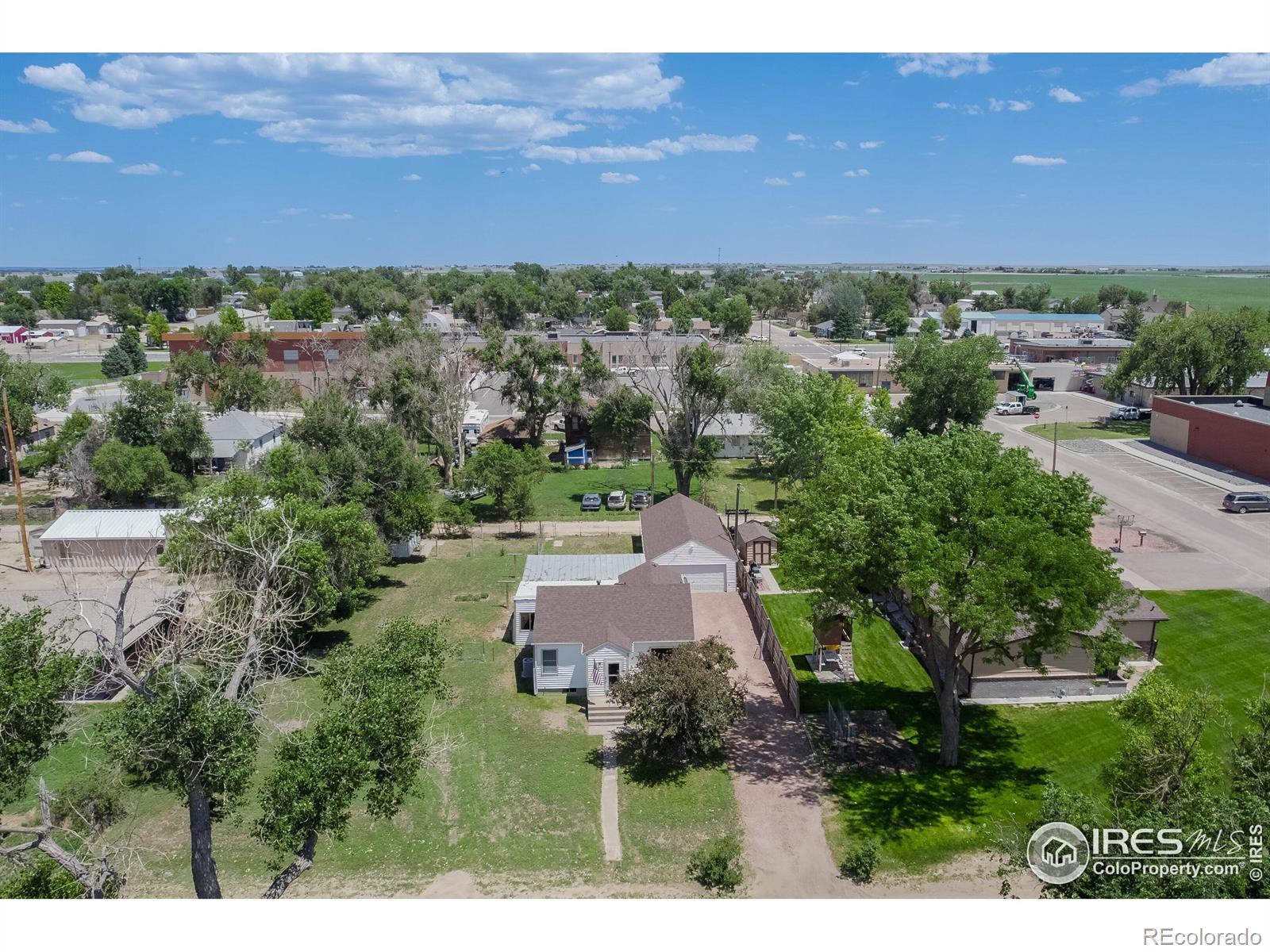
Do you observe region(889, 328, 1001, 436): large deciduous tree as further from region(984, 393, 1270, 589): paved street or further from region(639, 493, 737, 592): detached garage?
region(639, 493, 737, 592): detached garage

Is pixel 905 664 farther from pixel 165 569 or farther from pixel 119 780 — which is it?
pixel 165 569

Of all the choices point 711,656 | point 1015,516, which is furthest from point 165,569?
point 1015,516

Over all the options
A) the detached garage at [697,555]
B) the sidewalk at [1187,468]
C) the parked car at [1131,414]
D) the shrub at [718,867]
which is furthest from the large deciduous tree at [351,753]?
the parked car at [1131,414]

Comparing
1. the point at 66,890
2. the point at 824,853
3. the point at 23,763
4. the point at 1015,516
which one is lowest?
the point at 824,853

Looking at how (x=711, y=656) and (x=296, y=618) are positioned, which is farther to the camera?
(x=296, y=618)

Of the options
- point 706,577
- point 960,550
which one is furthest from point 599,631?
point 960,550

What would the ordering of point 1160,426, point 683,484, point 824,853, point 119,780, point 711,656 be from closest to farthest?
point 824,853 → point 119,780 → point 711,656 → point 683,484 → point 1160,426

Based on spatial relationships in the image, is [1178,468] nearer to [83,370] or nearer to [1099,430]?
[1099,430]
